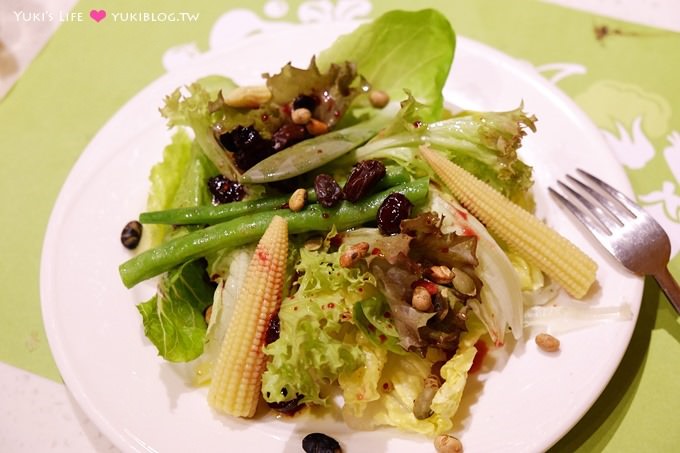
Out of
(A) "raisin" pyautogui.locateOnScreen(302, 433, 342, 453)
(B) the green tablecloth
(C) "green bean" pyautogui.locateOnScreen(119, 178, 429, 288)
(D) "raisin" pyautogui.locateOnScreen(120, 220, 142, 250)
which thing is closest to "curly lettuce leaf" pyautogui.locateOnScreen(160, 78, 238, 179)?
(C) "green bean" pyautogui.locateOnScreen(119, 178, 429, 288)

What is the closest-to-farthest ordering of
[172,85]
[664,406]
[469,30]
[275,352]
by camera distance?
[275,352], [664,406], [172,85], [469,30]

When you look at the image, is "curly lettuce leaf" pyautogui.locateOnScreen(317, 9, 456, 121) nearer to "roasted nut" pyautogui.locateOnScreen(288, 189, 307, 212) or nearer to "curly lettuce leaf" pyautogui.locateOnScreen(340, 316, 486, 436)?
"roasted nut" pyautogui.locateOnScreen(288, 189, 307, 212)

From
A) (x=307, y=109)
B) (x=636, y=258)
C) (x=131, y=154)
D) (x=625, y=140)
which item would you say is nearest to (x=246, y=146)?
(x=307, y=109)

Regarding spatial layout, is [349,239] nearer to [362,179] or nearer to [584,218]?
[362,179]

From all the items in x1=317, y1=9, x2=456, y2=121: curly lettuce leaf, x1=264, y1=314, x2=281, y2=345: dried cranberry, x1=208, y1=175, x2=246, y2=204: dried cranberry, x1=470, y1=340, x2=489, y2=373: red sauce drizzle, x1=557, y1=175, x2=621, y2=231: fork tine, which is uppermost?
x1=317, y1=9, x2=456, y2=121: curly lettuce leaf

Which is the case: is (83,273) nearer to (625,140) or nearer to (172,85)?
(172,85)

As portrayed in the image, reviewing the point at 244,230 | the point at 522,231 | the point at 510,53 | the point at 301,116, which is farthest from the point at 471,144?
the point at 510,53

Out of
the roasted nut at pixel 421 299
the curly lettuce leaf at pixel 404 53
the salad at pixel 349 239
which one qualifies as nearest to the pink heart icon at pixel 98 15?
the salad at pixel 349 239

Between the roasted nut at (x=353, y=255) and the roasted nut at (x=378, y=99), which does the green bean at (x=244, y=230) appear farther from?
the roasted nut at (x=378, y=99)
